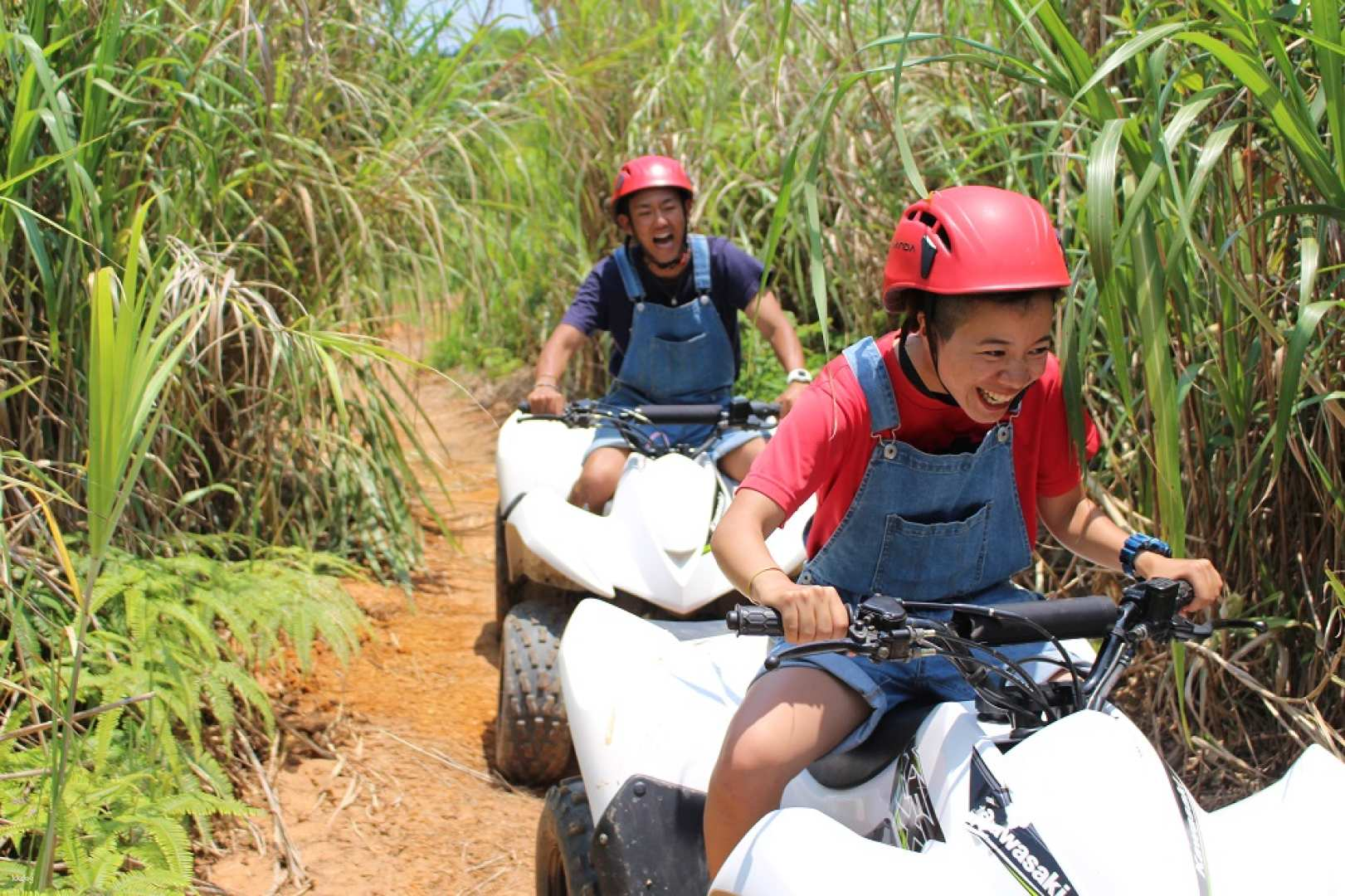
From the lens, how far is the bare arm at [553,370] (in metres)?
4.16

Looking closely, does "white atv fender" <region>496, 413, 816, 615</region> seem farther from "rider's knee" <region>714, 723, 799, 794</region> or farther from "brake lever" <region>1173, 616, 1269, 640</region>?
"brake lever" <region>1173, 616, 1269, 640</region>

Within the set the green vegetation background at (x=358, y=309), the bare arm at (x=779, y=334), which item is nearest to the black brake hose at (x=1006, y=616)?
the green vegetation background at (x=358, y=309)

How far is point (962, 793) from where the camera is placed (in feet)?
5.63

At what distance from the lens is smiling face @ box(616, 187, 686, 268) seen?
14.2ft

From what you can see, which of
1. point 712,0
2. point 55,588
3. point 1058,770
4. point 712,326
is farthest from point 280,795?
point 712,0

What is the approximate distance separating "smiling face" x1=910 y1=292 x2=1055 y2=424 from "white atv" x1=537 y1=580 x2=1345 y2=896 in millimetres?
319

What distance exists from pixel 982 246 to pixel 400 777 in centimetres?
237

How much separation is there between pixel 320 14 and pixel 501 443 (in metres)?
1.55

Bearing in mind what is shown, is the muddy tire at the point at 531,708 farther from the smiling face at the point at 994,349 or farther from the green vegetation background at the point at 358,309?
the smiling face at the point at 994,349

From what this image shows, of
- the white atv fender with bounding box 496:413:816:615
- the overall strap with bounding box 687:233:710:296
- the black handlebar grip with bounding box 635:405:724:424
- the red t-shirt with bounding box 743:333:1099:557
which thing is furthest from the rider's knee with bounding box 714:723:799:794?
the overall strap with bounding box 687:233:710:296

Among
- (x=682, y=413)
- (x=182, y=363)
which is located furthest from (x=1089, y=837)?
(x=182, y=363)

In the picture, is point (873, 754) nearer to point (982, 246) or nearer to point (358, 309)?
point (982, 246)

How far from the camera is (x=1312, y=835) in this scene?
1611 millimetres

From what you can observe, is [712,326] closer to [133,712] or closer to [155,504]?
[155,504]
